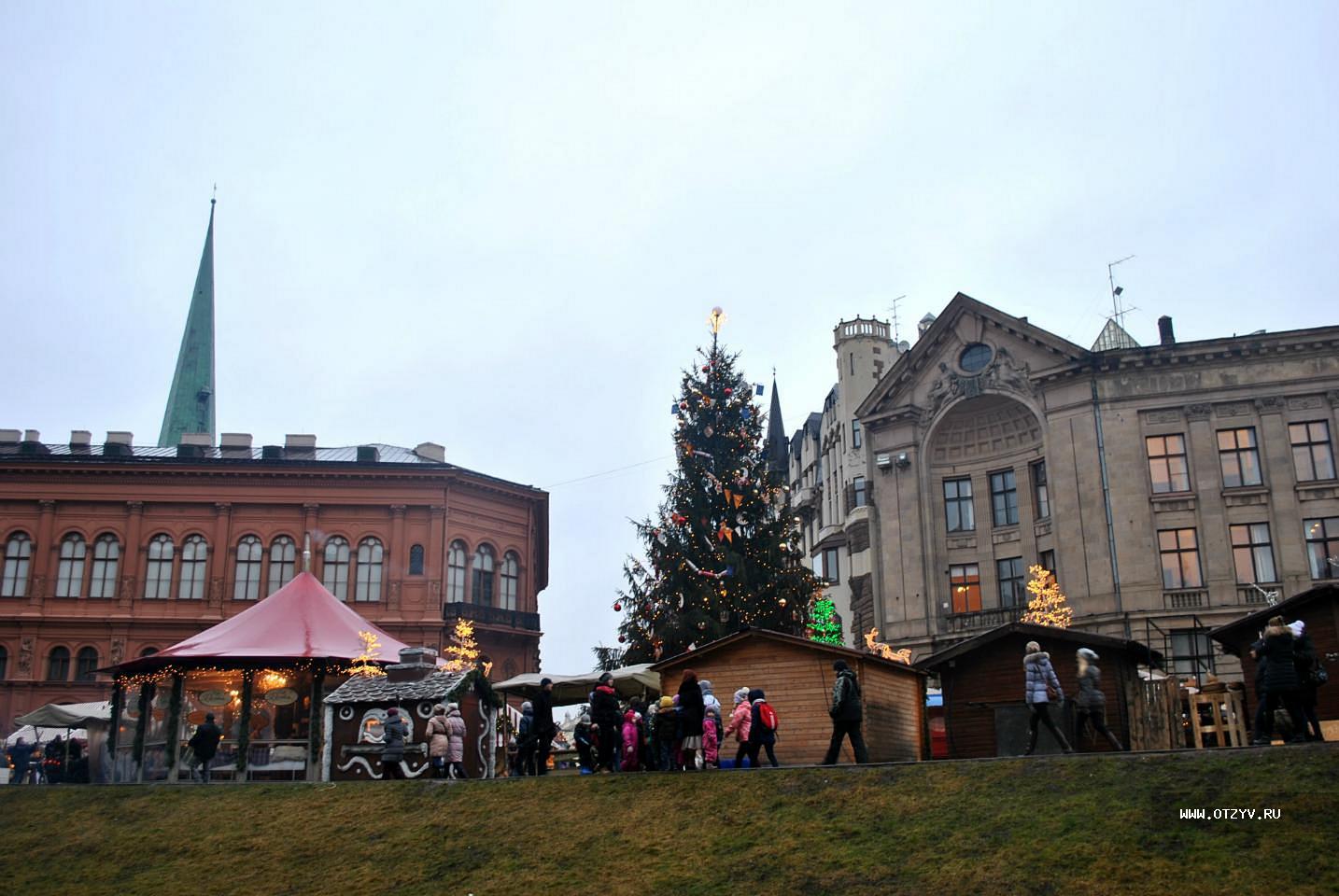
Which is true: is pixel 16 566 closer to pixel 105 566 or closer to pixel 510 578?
pixel 105 566

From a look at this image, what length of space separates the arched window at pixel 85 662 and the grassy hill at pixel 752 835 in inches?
1504

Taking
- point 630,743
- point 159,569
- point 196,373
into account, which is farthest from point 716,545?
point 196,373

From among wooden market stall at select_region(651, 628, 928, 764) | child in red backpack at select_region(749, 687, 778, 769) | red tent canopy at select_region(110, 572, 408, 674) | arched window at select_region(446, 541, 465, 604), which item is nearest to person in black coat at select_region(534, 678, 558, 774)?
wooden market stall at select_region(651, 628, 928, 764)

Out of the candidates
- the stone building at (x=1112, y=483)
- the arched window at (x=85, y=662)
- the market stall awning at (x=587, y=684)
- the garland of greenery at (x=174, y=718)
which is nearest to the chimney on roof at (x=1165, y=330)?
the stone building at (x=1112, y=483)

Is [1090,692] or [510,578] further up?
[510,578]

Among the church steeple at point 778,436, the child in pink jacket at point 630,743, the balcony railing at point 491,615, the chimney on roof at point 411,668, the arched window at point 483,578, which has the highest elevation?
the church steeple at point 778,436

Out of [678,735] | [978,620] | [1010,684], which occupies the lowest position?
[678,735]

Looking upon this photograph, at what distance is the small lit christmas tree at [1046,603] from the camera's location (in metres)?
46.9

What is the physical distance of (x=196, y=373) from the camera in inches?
3767

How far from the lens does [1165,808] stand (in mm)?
15172

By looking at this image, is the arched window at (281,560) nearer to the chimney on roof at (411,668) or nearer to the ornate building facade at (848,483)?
the ornate building facade at (848,483)

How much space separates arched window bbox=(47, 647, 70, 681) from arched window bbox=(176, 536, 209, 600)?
18.2 feet

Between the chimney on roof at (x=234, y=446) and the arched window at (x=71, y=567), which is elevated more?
the chimney on roof at (x=234, y=446)

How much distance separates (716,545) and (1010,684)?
1315 cm
